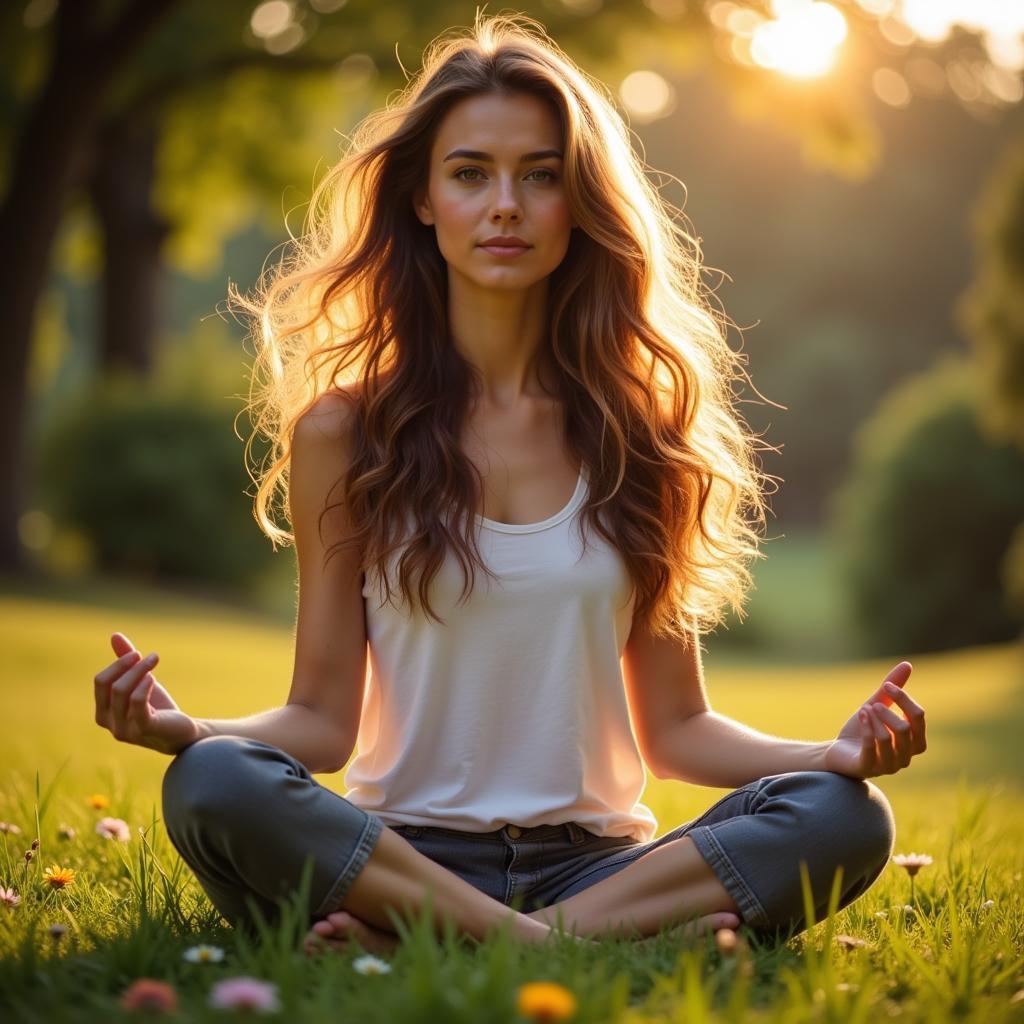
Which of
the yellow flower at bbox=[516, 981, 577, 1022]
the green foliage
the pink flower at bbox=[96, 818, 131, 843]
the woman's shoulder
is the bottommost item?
the pink flower at bbox=[96, 818, 131, 843]

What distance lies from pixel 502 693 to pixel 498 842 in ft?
0.96

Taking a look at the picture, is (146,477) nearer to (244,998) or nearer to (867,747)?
(867,747)

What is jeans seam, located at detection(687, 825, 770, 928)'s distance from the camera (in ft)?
8.41

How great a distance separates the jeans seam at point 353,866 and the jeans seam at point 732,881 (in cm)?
62

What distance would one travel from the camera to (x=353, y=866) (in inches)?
96.0

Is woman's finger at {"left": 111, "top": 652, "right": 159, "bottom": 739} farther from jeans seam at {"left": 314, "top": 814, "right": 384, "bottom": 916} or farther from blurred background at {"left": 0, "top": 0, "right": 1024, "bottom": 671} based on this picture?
blurred background at {"left": 0, "top": 0, "right": 1024, "bottom": 671}

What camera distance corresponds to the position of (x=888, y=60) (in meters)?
45.2

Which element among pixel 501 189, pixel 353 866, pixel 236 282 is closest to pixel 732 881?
pixel 353 866

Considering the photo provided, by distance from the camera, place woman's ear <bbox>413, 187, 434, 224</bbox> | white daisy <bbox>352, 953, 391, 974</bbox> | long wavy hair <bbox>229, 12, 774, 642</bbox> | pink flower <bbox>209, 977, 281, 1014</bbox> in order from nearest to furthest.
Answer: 1. pink flower <bbox>209, 977, 281, 1014</bbox>
2. white daisy <bbox>352, 953, 391, 974</bbox>
3. long wavy hair <bbox>229, 12, 774, 642</bbox>
4. woman's ear <bbox>413, 187, 434, 224</bbox>

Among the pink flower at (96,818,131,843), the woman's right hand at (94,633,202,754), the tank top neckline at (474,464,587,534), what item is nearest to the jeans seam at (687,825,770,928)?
the tank top neckline at (474,464,587,534)

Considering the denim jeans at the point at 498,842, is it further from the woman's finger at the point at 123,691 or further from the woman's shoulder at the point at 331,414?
the woman's shoulder at the point at 331,414

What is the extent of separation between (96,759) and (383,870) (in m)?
4.17

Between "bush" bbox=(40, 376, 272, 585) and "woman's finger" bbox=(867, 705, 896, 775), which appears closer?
"woman's finger" bbox=(867, 705, 896, 775)

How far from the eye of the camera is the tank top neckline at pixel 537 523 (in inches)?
110
